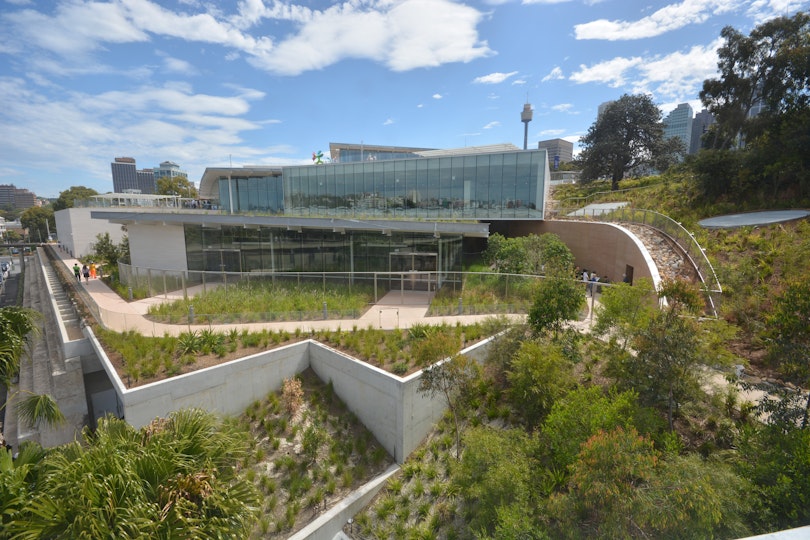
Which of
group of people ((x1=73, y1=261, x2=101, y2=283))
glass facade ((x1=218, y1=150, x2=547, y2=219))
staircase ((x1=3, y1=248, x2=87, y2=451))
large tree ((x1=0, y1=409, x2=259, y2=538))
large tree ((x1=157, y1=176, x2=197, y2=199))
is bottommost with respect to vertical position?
staircase ((x1=3, y1=248, x2=87, y2=451))

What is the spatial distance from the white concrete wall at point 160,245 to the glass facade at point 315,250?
42 cm

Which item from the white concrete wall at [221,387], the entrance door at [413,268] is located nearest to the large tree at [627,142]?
the entrance door at [413,268]

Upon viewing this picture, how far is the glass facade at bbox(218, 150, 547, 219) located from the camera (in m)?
23.6

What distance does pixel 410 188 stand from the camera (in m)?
26.3

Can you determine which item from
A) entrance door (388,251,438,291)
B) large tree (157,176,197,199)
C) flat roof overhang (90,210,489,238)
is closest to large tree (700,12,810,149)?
flat roof overhang (90,210,489,238)

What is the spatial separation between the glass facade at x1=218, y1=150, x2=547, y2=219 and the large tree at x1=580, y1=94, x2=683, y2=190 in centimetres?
1621

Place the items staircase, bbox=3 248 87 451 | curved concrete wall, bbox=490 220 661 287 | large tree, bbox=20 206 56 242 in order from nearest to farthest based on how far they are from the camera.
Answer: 1. staircase, bbox=3 248 87 451
2. curved concrete wall, bbox=490 220 661 287
3. large tree, bbox=20 206 56 242

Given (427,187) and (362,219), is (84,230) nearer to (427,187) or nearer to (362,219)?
(362,219)

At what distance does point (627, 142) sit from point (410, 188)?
23.2 metres

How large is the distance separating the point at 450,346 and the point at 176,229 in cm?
2041

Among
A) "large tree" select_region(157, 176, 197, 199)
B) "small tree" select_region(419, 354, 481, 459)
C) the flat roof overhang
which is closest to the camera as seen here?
"small tree" select_region(419, 354, 481, 459)

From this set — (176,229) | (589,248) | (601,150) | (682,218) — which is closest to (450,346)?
(589,248)

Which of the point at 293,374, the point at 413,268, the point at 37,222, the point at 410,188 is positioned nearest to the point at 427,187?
the point at 410,188

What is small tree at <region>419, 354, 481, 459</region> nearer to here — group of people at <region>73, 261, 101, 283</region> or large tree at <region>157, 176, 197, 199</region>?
group of people at <region>73, 261, 101, 283</region>
